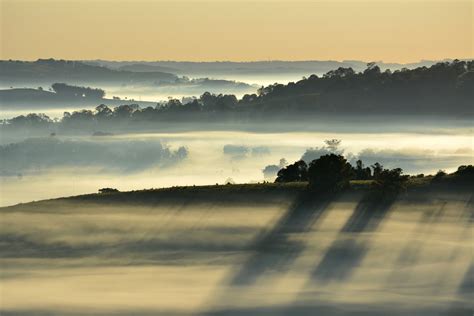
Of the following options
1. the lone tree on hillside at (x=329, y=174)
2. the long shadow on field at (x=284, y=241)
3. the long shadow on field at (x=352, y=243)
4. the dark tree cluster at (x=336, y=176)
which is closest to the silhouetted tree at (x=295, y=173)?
the dark tree cluster at (x=336, y=176)

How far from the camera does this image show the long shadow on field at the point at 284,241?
120 m

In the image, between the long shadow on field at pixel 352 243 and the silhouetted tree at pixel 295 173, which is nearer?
the long shadow on field at pixel 352 243

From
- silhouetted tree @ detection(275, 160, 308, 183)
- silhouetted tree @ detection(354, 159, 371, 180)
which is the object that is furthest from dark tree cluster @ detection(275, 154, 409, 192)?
silhouetted tree @ detection(354, 159, 371, 180)

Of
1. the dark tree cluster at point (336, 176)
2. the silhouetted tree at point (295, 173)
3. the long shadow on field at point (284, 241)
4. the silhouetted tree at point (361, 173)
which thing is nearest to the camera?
the long shadow on field at point (284, 241)

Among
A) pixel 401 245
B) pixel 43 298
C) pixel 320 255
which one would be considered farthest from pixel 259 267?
pixel 43 298

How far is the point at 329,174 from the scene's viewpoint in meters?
136

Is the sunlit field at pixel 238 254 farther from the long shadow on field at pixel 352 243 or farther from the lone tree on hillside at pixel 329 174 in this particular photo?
the lone tree on hillside at pixel 329 174

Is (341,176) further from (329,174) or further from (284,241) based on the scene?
(284,241)

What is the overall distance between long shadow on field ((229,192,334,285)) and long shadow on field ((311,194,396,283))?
11.4ft

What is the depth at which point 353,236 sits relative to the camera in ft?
425

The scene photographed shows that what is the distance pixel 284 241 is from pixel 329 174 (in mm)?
11886

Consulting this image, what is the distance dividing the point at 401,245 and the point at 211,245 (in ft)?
71.6

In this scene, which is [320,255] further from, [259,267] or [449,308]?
[449,308]

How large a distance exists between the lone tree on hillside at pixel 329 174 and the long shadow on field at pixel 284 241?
131 centimetres
